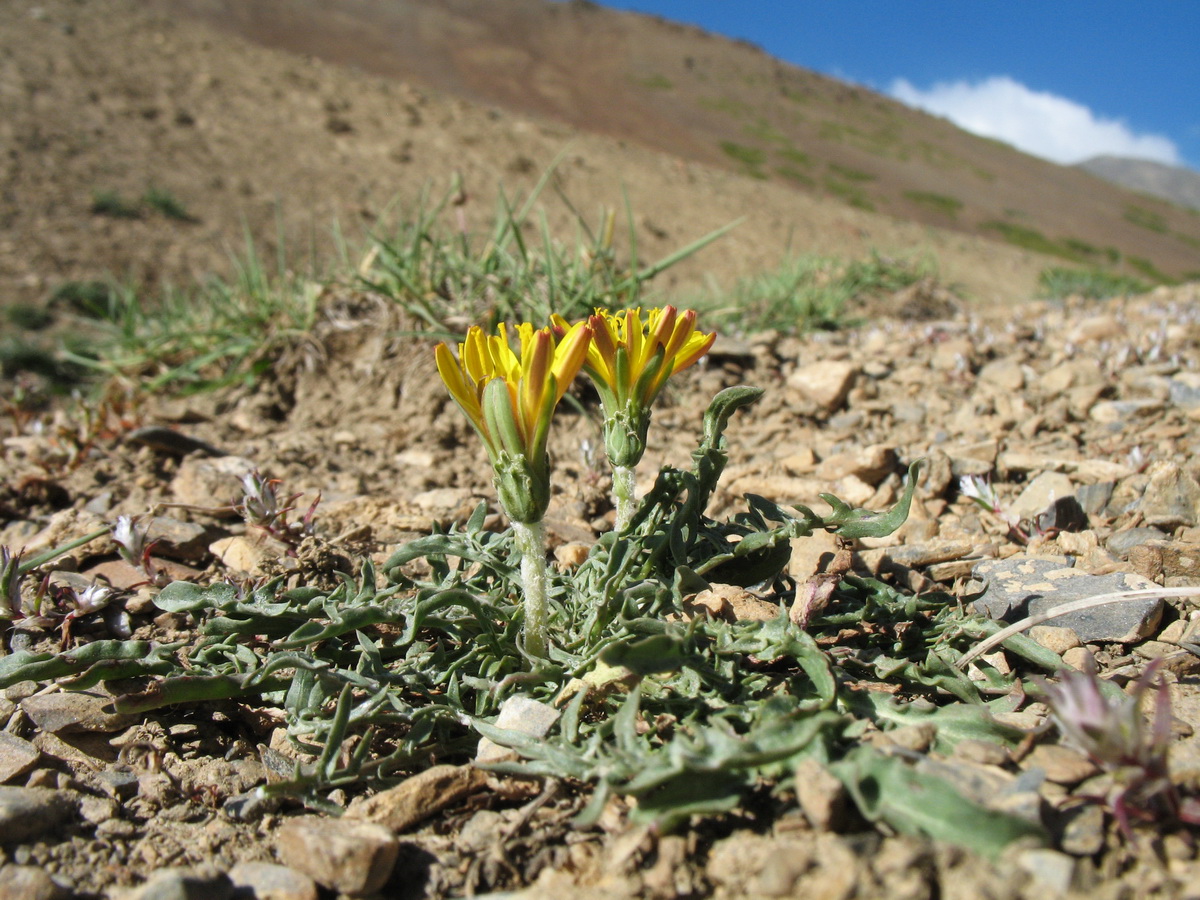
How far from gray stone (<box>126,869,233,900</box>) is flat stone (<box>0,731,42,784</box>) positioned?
38 centimetres

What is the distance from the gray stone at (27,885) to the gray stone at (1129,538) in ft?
6.98

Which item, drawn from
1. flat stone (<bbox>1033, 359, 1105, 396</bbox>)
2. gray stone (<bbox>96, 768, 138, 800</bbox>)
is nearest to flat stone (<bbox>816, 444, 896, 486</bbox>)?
flat stone (<bbox>1033, 359, 1105, 396</bbox>)

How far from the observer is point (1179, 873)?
0.94 metres

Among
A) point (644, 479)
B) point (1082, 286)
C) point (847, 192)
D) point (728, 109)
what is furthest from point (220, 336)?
point (728, 109)

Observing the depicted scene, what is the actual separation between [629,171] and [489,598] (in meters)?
12.6

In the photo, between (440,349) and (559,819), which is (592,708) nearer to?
(559,819)

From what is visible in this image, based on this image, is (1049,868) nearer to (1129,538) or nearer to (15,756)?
(1129,538)

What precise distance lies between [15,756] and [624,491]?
1155 mm

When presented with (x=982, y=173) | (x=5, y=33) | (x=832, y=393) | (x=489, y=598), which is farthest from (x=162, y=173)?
(x=982, y=173)

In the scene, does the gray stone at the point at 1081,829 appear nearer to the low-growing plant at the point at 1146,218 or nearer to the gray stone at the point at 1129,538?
the gray stone at the point at 1129,538

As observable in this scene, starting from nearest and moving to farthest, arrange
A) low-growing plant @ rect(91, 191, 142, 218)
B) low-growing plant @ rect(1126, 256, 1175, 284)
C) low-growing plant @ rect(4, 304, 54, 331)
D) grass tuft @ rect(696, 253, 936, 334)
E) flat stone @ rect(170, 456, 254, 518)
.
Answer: flat stone @ rect(170, 456, 254, 518) → grass tuft @ rect(696, 253, 936, 334) → low-growing plant @ rect(4, 304, 54, 331) → low-growing plant @ rect(91, 191, 142, 218) → low-growing plant @ rect(1126, 256, 1175, 284)

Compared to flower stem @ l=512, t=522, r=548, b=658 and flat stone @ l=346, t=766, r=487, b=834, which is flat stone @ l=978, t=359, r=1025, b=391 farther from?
flat stone @ l=346, t=766, r=487, b=834

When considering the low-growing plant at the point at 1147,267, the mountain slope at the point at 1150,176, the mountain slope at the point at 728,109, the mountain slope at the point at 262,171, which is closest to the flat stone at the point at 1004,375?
the mountain slope at the point at 262,171

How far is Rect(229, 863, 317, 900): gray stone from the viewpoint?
1.09 meters
